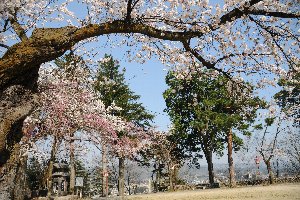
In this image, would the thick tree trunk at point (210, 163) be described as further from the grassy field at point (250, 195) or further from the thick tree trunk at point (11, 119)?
the thick tree trunk at point (11, 119)

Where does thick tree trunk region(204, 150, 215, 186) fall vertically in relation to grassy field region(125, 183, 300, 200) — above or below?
above

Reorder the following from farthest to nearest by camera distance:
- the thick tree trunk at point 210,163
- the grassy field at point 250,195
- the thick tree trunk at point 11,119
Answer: the thick tree trunk at point 210,163 < the grassy field at point 250,195 < the thick tree trunk at point 11,119

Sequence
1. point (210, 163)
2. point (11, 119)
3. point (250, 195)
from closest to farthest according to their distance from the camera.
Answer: point (11, 119) < point (250, 195) < point (210, 163)

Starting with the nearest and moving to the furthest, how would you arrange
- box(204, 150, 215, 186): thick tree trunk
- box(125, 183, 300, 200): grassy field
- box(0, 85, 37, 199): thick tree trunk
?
box(0, 85, 37, 199): thick tree trunk → box(125, 183, 300, 200): grassy field → box(204, 150, 215, 186): thick tree trunk

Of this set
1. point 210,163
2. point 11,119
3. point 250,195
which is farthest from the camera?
point 210,163

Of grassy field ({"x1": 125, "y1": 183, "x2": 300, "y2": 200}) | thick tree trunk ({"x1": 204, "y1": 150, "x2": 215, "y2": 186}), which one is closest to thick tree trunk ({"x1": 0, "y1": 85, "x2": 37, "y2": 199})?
grassy field ({"x1": 125, "y1": 183, "x2": 300, "y2": 200})

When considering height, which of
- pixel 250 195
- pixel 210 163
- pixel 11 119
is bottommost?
pixel 250 195

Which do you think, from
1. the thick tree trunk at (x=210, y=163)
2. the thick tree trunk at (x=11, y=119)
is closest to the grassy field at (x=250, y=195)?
the thick tree trunk at (x=210, y=163)

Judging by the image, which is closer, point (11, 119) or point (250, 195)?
point (11, 119)

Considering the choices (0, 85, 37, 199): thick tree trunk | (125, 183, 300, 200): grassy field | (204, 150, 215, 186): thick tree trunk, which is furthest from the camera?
(204, 150, 215, 186): thick tree trunk

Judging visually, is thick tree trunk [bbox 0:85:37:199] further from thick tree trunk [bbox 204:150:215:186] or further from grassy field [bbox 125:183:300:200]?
thick tree trunk [bbox 204:150:215:186]

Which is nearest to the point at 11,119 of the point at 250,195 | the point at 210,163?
the point at 250,195

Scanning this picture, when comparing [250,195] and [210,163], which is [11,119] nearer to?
[250,195]

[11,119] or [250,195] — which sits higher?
[11,119]
